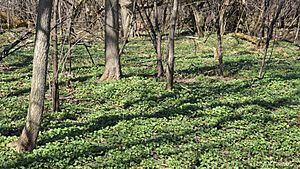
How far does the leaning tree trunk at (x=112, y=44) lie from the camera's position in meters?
14.0

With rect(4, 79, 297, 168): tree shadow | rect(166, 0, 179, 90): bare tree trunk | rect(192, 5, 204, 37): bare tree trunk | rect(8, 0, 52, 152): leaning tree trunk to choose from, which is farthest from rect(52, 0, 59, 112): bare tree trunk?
rect(192, 5, 204, 37): bare tree trunk

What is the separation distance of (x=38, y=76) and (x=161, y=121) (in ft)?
10.9

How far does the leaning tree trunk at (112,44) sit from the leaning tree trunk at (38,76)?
6603mm

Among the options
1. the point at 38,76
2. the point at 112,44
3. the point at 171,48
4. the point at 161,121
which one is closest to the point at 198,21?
the point at 112,44

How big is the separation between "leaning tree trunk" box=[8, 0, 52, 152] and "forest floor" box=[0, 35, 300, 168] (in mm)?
→ 257

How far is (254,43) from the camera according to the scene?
91.2 feet

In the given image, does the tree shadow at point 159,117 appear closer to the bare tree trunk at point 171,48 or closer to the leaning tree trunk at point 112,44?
the bare tree trunk at point 171,48

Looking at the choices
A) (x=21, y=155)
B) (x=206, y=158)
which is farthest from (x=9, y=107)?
(x=206, y=158)

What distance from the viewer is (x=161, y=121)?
9.59 meters

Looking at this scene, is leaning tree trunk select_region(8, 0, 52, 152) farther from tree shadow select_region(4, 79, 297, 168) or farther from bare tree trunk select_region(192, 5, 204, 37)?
bare tree trunk select_region(192, 5, 204, 37)

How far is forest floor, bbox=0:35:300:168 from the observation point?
738 cm

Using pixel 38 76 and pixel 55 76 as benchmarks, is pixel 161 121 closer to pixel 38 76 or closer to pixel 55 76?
pixel 55 76

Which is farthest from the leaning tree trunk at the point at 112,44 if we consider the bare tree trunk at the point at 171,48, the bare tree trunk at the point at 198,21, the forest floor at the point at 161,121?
the bare tree trunk at the point at 198,21

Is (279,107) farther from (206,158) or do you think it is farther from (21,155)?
(21,155)
